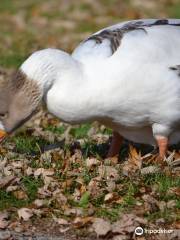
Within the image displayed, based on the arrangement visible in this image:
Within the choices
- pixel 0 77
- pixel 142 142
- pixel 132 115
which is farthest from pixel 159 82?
pixel 0 77

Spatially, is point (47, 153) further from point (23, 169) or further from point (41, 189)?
point (41, 189)

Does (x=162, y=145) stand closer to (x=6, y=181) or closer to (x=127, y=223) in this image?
(x=127, y=223)

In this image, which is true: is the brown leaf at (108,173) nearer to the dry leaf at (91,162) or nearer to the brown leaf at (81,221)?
the dry leaf at (91,162)

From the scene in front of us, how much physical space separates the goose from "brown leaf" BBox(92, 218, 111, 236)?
3.40ft

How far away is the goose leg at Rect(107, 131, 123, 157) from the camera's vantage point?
666 cm

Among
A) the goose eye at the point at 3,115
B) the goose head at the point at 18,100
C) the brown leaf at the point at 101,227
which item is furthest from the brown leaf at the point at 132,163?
the goose eye at the point at 3,115

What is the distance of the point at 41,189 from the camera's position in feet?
18.6

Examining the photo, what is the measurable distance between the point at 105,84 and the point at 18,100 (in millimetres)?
715

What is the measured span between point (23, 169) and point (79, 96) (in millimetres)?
838

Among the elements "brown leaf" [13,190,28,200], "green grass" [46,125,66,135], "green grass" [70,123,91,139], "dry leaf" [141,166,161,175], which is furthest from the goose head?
"green grass" [46,125,66,135]

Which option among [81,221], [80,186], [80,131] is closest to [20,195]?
[80,186]

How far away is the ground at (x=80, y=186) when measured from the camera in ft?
17.1

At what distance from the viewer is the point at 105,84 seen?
577cm

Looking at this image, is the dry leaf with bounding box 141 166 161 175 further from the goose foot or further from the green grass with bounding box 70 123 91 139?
the green grass with bounding box 70 123 91 139
